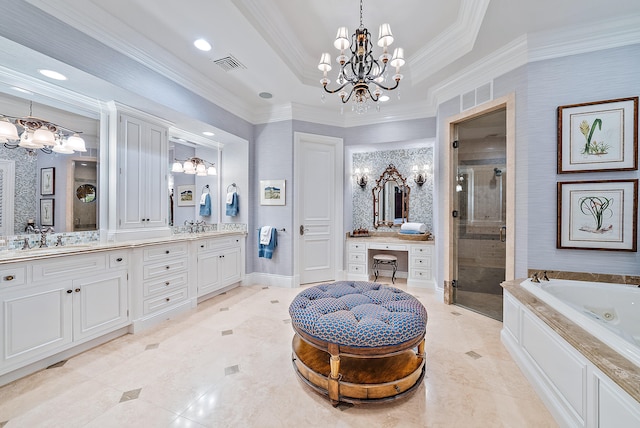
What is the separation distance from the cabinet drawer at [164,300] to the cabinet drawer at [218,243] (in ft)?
1.84

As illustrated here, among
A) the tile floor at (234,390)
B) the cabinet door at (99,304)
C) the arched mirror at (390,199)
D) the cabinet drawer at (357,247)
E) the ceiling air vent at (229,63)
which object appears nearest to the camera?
the tile floor at (234,390)

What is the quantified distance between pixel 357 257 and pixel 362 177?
5.11ft

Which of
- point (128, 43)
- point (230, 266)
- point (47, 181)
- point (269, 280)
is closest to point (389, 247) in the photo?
point (269, 280)

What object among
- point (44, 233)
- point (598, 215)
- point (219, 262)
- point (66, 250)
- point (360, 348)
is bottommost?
point (360, 348)

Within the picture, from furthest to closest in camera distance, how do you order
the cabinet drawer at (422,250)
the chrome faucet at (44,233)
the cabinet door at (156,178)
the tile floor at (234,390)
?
the cabinet drawer at (422,250) < the cabinet door at (156,178) < the chrome faucet at (44,233) < the tile floor at (234,390)

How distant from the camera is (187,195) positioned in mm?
3920

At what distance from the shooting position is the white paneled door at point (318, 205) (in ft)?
13.8

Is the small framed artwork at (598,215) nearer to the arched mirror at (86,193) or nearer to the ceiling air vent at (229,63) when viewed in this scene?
the ceiling air vent at (229,63)

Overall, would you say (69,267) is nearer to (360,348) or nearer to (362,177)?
(360,348)

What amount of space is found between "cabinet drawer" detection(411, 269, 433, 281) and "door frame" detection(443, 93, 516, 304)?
0.66 m

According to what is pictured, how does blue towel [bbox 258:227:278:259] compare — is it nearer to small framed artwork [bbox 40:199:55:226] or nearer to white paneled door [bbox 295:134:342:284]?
white paneled door [bbox 295:134:342:284]

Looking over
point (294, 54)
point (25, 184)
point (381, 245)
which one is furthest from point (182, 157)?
point (381, 245)

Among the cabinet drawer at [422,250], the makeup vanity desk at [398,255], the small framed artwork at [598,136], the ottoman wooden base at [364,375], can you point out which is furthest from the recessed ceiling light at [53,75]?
the cabinet drawer at [422,250]

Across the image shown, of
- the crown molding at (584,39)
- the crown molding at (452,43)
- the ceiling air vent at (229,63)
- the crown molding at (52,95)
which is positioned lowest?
the crown molding at (52,95)
